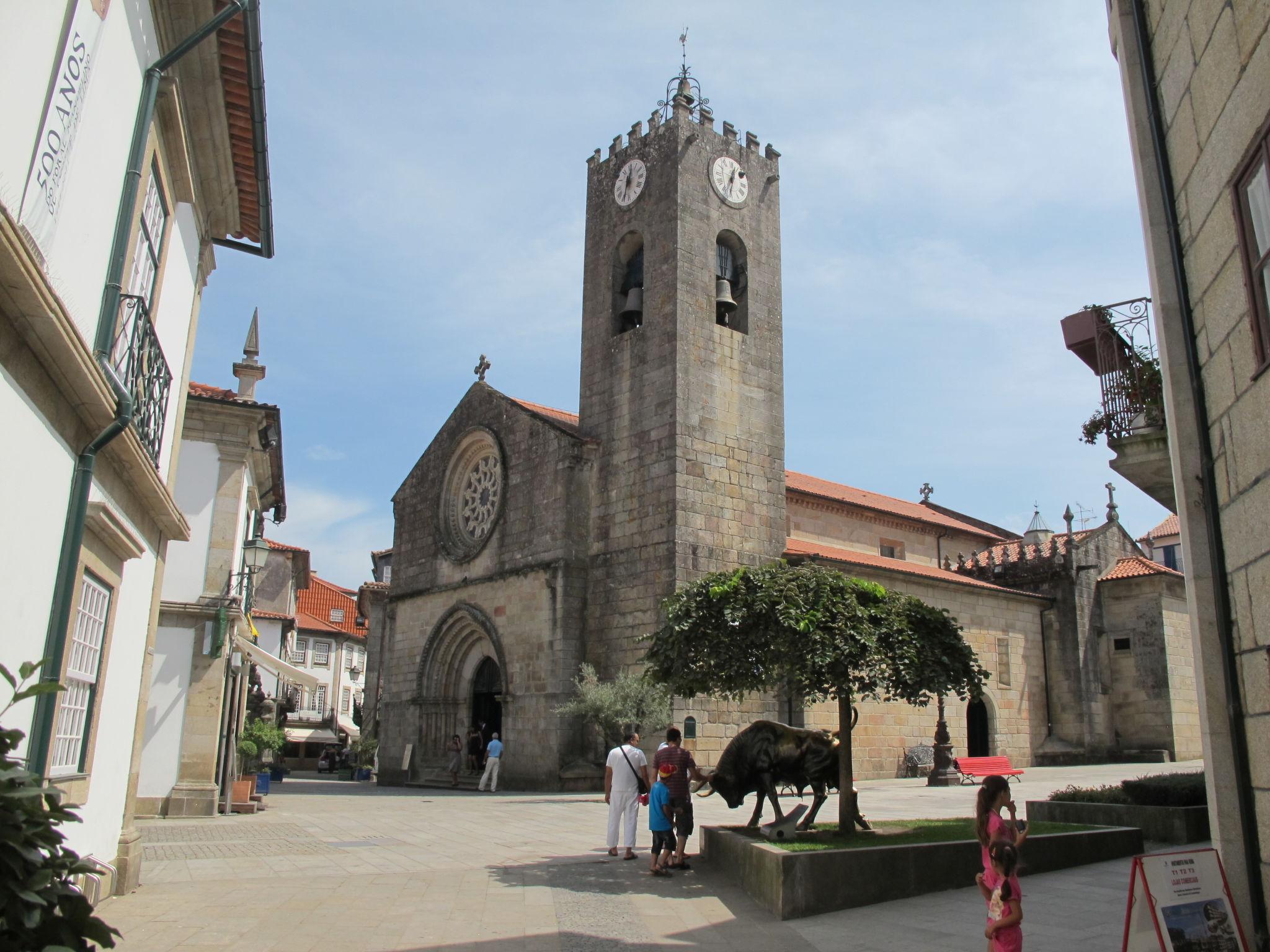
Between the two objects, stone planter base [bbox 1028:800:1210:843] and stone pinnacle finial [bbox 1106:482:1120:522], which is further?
stone pinnacle finial [bbox 1106:482:1120:522]

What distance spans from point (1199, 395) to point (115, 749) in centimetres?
882

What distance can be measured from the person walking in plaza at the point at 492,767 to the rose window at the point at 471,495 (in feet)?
19.9

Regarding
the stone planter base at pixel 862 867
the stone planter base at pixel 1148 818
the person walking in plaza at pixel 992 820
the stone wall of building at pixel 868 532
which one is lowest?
the stone planter base at pixel 862 867

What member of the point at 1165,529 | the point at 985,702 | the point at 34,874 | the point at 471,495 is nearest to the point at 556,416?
the point at 471,495

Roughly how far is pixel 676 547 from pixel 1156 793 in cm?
1161

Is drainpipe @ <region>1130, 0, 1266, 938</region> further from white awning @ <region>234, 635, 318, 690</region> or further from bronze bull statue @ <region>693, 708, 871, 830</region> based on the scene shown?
white awning @ <region>234, 635, 318, 690</region>

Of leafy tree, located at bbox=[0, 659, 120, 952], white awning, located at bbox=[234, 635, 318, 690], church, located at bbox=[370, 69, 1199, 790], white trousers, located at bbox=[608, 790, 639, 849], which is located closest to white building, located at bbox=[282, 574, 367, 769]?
church, located at bbox=[370, 69, 1199, 790]

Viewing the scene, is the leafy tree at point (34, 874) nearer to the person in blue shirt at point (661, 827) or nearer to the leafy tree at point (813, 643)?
the person in blue shirt at point (661, 827)

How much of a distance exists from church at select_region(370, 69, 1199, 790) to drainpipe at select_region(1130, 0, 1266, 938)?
15563mm

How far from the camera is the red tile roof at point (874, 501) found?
98.2 feet

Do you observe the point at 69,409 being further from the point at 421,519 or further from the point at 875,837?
the point at 421,519

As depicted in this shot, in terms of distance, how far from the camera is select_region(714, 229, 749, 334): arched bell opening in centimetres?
2548

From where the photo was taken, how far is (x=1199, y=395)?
640cm

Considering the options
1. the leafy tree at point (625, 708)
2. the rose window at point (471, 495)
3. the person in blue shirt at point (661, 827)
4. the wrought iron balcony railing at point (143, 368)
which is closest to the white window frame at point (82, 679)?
the wrought iron balcony railing at point (143, 368)
